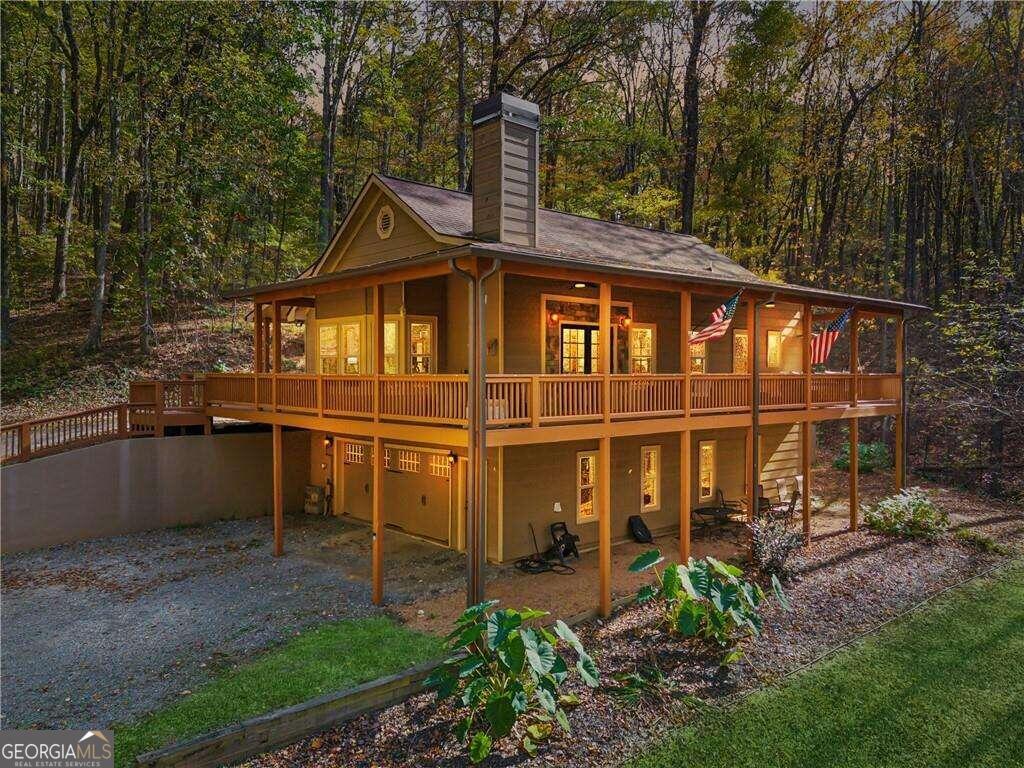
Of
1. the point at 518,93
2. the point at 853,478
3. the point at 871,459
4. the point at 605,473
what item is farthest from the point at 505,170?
the point at 871,459

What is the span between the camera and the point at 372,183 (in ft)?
45.5

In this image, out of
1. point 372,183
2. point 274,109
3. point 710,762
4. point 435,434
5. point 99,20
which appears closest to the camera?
point 710,762

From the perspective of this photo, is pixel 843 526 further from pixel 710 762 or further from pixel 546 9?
pixel 546 9

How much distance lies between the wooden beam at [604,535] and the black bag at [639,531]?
3822 mm

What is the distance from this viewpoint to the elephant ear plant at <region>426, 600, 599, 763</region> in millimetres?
6305

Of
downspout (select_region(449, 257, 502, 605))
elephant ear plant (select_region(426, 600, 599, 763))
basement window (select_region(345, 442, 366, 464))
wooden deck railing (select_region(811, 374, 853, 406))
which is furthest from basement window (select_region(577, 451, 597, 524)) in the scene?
elephant ear plant (select_region(426, 600, 599, 763))

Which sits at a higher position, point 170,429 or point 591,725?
point 170,429

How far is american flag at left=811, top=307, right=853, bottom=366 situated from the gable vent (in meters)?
10.3

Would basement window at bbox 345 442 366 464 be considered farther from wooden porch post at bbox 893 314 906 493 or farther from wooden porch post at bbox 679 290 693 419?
wooden porch post at bbox 893 314 906 493

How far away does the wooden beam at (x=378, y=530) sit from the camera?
33.2 feet

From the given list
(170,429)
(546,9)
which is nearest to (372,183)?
(170,429)

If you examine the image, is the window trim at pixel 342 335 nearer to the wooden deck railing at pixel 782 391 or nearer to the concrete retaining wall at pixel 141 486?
the concrete retaining wall at pixel 141 486

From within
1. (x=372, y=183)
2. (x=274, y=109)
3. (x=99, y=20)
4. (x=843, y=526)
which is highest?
(x=99, y=20)

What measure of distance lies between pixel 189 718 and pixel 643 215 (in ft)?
79.4
